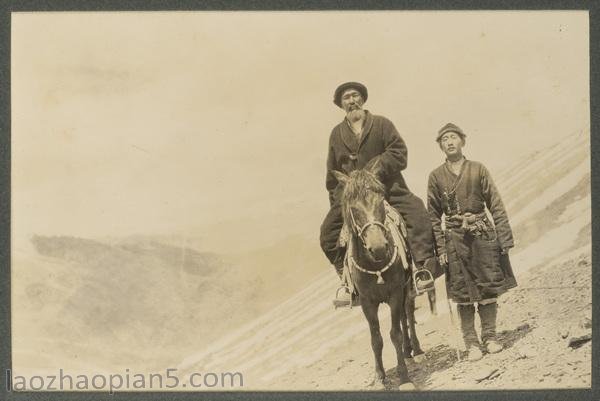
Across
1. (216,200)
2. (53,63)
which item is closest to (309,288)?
(216,200)

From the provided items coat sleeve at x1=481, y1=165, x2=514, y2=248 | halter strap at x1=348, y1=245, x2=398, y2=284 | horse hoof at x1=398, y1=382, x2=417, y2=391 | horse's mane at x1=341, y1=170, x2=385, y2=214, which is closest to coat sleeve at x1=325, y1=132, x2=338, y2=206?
horse's mane at x1=341, y1=170, x2=385, y2=214

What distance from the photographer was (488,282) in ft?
20.3

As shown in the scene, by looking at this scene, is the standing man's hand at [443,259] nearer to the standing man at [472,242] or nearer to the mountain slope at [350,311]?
the standing man at [472,242]

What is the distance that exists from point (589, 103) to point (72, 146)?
3602mm

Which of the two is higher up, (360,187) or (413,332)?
(360,187)

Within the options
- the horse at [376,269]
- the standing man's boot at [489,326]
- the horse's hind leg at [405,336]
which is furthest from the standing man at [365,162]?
the standing man's boot at [489,326]

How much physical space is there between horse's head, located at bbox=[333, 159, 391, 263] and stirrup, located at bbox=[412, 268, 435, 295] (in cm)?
33

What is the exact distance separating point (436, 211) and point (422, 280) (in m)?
0.48

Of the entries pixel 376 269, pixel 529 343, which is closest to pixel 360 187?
pixel 376 269

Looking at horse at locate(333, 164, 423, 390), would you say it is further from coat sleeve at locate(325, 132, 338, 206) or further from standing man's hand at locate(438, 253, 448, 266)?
standing man's hand at locate(438, 253, 448, 266)

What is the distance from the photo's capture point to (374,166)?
612 cm

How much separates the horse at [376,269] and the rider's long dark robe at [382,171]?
0.30 feet

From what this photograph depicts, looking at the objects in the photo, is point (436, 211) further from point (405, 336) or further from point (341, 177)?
point (405, 336)

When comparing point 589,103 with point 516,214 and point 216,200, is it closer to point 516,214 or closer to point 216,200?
point 516,214
